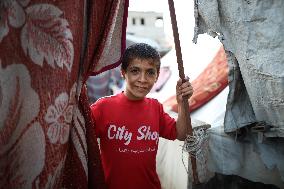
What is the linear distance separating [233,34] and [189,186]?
109 centimetres

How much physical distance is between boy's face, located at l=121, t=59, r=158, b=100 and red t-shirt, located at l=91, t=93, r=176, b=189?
0.10 metres

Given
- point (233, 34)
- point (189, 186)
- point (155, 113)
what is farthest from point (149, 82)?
point (189, 186)

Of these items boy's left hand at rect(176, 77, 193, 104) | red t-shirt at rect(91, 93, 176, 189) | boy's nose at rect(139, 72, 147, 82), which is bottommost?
red t-shirt at rect(91, 93, 176, 189)

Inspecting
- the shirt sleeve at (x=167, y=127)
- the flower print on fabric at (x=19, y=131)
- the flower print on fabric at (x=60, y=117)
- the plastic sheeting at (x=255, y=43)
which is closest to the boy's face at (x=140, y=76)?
the shirt sleeve at (x=167, y=127)

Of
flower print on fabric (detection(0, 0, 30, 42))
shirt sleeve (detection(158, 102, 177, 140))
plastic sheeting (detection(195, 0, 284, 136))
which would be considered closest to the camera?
flower print on fabric (detection(0, 0, 30, 42))

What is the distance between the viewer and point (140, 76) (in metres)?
1.81

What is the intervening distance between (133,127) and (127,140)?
0.09m

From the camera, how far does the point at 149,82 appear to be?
1.82 m

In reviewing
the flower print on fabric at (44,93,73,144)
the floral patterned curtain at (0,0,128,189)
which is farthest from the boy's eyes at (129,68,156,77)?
the flower print on fabric at (44,93,73,144)

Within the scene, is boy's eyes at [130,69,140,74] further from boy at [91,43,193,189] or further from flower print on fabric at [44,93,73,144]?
flower print on fabric at [44,93,73,144]

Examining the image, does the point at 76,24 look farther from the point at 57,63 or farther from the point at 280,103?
the point at 280,103

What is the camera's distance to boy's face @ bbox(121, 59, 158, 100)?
1.81 meters

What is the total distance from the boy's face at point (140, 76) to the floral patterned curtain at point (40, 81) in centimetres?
45

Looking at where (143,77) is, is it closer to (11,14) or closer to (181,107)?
(181,107)
